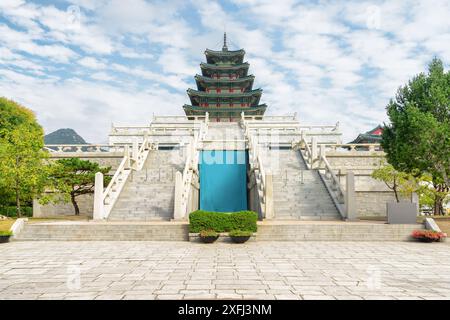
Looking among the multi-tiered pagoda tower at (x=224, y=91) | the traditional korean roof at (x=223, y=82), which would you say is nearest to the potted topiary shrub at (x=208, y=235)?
the multi-tiered pagoda tower at (x=224, y=91)

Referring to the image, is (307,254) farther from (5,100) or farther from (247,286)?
(5,100)

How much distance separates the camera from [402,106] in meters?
16.0

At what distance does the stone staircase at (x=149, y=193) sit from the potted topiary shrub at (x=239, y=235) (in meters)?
5.38

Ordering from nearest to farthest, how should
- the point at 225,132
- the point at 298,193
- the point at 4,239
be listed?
Answer: the point at 4,239, the point at 298,193, the point at 225,132

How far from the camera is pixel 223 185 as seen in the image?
21500 millimetres

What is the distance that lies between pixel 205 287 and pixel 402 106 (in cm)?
1429

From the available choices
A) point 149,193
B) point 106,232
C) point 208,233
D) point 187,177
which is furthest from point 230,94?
point 208,233

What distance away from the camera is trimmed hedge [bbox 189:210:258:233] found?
39.5 ft

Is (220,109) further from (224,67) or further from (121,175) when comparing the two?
(121,175)

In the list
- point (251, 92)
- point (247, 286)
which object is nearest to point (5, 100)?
point (251, 92)

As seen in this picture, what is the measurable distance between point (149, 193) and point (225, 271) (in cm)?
1171

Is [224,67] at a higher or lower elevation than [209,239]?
higher

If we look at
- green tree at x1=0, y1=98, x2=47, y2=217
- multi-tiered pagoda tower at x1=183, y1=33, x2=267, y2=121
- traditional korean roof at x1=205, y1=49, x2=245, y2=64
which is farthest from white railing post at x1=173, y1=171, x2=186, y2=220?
traditional korean roof at x1=205, y1=49, x2=245, y2=64

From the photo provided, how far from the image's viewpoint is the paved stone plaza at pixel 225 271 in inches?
221
